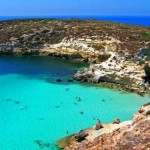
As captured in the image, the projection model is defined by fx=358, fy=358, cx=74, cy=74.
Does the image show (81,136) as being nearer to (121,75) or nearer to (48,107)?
(48,107)

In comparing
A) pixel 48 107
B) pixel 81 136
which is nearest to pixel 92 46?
pixel 48 107

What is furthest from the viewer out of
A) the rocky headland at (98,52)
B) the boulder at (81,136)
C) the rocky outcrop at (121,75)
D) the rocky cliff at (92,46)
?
the rocky cliff at (92,46)

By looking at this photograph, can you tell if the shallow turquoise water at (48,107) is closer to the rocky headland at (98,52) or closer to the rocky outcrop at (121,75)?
the rocky outcrop at (121,75)

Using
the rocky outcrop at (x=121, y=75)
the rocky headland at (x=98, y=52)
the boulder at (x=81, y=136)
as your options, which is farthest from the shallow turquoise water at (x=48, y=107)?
the rocky headland at (x=98, y=52)

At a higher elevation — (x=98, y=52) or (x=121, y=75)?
(x=98, y=52)

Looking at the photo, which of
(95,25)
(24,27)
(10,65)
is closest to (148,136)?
(10,65)

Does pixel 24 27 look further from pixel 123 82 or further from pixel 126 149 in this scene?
pixel 126 149
